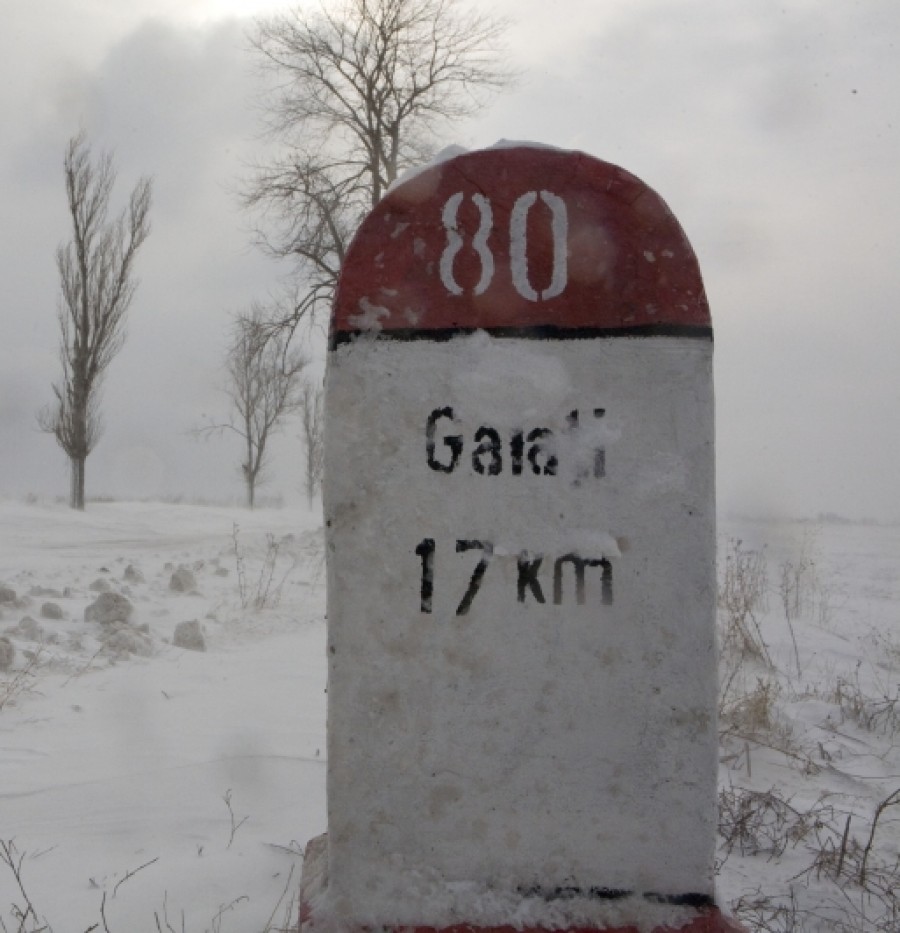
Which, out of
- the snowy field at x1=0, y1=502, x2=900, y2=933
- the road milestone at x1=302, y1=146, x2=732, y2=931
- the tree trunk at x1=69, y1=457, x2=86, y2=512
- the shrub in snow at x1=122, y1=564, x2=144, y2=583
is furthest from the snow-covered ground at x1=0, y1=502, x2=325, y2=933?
the tree trunk at x1=69, y1=457, x2=86, y2=512

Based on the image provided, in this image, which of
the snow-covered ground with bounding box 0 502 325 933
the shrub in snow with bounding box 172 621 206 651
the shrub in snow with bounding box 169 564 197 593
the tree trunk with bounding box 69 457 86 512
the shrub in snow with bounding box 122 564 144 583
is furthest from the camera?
the tree trunk with bounding box 69 457 86 512

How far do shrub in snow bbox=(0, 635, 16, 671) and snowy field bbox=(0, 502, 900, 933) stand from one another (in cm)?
2

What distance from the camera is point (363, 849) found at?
126 cm

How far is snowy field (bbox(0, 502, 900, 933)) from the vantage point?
64.4 inches

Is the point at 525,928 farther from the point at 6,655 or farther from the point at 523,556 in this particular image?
the point at 6,655

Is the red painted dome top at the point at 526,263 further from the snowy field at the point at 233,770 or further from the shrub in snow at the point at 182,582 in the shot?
the shrub in snow at the point at 182,582

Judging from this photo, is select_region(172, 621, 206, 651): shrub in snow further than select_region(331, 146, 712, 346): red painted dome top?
Yes

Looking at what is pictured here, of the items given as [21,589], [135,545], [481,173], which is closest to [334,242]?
[135,545]

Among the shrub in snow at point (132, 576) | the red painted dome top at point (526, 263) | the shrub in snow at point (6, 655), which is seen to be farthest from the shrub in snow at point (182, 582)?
the red painted dome top at point (526, 263)

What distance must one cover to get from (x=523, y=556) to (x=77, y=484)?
1743 cm

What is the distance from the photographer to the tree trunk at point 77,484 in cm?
1616

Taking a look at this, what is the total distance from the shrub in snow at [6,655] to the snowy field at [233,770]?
0.06 ft

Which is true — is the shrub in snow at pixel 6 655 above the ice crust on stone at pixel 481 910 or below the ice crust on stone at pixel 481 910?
below

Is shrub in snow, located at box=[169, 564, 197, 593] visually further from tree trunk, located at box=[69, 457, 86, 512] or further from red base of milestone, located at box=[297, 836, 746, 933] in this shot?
tree trunk, located at box=[69, 457, 86, 512]
